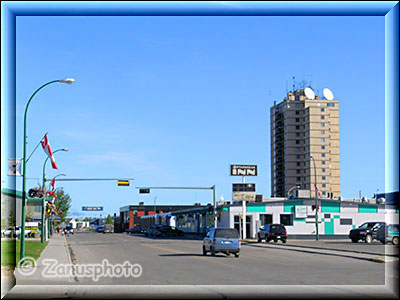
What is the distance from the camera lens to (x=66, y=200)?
122500 mm

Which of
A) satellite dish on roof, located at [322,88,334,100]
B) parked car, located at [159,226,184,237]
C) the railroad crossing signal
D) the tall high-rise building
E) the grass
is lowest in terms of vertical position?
parked car, located at [159,226,184,237]

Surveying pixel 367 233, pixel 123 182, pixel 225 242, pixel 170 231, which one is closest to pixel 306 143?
pixel 170 231

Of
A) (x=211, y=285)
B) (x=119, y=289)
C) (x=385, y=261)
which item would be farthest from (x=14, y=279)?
(x=385, y=261)

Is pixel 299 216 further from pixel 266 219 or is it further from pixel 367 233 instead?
pixel 367 233

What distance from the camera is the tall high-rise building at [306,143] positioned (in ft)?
506

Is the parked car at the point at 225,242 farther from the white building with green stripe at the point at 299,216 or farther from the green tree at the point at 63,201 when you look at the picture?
the green tree at the point at 63,201

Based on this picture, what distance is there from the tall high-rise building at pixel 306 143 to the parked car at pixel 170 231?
73.9m

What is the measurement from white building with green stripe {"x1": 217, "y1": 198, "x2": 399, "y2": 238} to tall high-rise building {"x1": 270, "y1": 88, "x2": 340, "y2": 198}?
7529 centimetres

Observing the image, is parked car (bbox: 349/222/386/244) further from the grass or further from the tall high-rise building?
the tall high-rise building

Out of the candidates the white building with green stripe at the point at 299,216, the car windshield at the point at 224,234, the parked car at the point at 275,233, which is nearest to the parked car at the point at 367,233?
the parked car at the point at 275,233

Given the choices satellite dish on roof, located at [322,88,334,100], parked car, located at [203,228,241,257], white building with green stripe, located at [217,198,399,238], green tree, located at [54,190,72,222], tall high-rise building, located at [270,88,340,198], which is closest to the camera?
parked car, located at [203,228,241,257]

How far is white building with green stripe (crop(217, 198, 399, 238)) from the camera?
245 ft

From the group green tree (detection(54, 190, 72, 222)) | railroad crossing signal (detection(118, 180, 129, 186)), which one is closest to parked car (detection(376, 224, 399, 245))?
railroad crossing signal (detection(118, 180, 129, 186))

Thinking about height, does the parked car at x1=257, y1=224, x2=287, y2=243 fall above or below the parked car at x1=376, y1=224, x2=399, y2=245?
below
